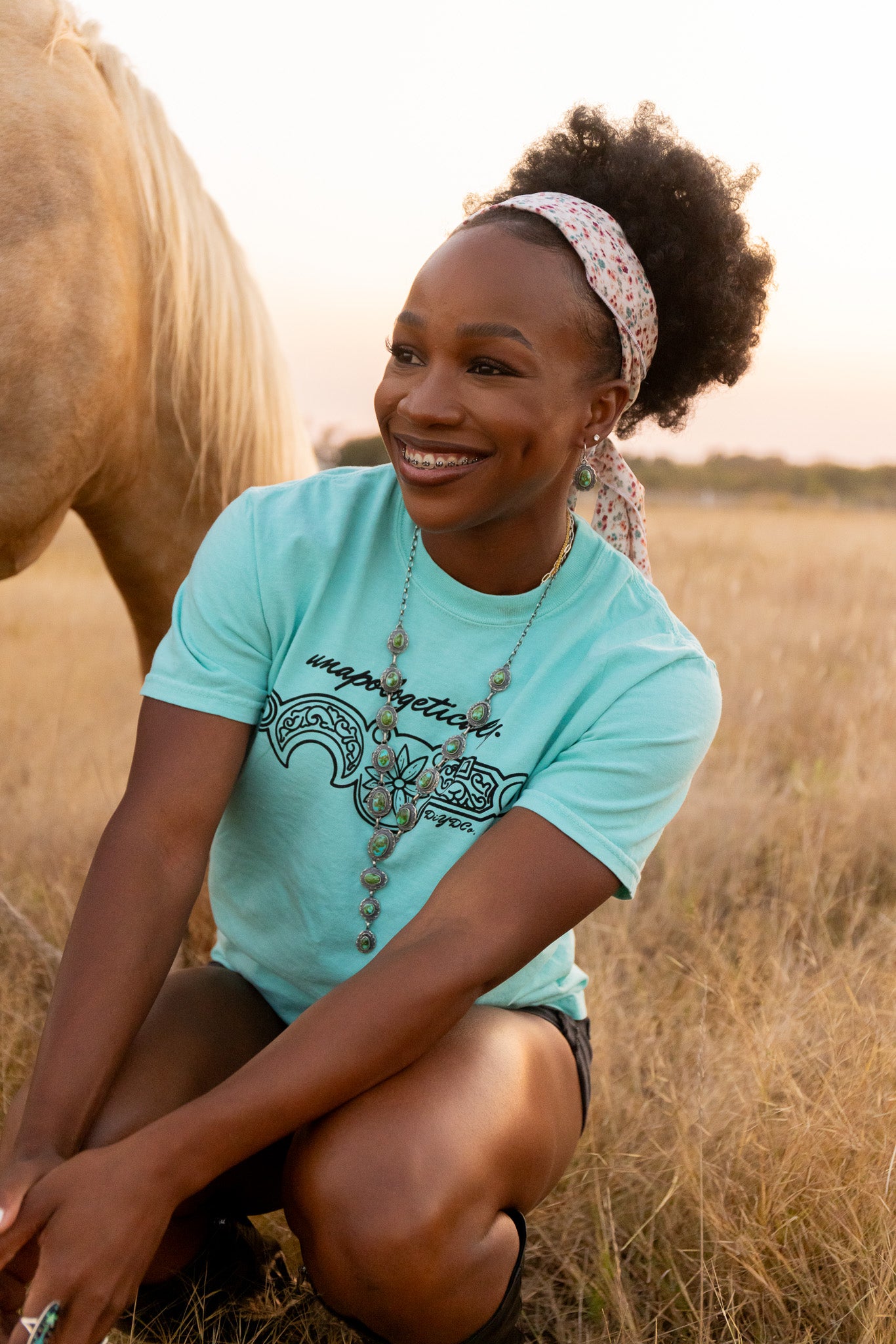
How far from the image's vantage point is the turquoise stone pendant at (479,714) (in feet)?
4.89

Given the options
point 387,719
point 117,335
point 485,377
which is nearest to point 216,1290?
point 387,719

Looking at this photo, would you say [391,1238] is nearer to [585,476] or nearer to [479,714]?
[479,714]

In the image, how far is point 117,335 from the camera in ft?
6.74

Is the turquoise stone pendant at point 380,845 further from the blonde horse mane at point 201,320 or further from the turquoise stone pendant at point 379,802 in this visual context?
the blonde horse mane at point 201,320

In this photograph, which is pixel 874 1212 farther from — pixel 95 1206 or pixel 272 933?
pixel 95 1206

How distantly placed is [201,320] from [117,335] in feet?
0.97

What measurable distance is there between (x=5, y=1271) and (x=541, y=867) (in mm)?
736

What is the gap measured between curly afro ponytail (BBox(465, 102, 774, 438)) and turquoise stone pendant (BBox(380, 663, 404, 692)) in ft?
1.94

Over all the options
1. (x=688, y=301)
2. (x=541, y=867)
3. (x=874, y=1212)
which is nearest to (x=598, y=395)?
(x=688, y=301)

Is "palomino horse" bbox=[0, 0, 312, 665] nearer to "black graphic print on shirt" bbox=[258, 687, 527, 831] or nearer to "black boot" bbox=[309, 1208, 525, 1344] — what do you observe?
"black graphic print on shirt" bbox=[258, 687, 527, 831]

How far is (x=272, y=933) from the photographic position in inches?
63.0

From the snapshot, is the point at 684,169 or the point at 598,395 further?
the point at 684,169

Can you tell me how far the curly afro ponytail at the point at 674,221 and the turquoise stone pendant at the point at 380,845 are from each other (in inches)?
30.4

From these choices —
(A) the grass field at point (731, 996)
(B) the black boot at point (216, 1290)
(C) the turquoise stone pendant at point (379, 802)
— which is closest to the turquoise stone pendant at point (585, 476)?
(C) the turquoise stone pendant at point (379, 802)
